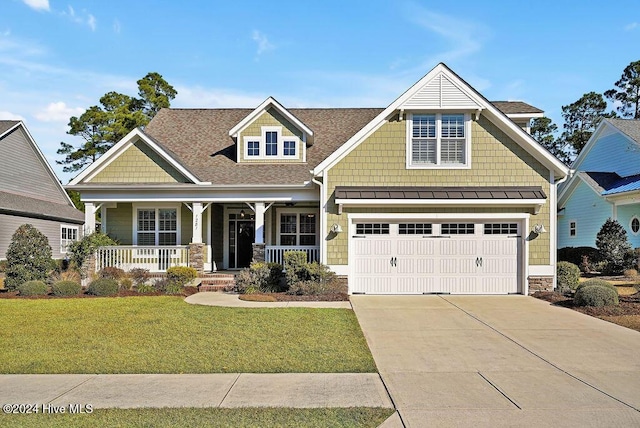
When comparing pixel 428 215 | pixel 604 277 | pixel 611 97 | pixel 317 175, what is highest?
pixel 611 97

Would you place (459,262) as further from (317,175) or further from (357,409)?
(357,409)

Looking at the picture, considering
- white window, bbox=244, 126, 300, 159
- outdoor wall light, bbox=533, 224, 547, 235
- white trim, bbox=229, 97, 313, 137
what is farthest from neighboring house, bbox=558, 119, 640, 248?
white window, bbox=244, 126, 300, 159

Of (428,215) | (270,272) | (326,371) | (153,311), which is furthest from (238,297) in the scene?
(326,371)

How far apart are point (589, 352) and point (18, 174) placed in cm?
2973

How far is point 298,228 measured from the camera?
19.6m

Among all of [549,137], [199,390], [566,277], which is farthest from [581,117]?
[199,390]

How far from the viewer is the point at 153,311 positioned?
475 inches

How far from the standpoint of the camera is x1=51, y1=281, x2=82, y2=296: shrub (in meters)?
14.8

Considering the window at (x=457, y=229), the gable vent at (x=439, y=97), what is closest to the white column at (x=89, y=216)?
the gable vent at (x=439, y=97)

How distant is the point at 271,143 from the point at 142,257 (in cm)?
653

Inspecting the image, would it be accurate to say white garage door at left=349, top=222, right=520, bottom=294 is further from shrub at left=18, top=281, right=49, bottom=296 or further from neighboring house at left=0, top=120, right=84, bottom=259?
neighboring house at left=0, top=120, right=84, bottom=259

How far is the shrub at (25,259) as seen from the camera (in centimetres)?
1567

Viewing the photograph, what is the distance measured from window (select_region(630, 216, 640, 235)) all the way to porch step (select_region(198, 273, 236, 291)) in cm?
1893

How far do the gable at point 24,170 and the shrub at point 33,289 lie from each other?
47.4 feet
